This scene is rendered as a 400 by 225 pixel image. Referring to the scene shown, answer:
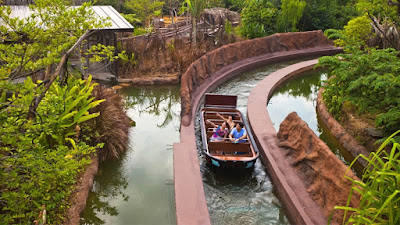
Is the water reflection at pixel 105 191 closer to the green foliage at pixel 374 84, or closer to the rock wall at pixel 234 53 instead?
the rock wall at pixel 234 53

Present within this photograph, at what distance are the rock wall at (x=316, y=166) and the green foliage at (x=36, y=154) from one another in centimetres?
409

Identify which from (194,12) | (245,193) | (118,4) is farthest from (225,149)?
(118,4)

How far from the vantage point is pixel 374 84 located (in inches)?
322

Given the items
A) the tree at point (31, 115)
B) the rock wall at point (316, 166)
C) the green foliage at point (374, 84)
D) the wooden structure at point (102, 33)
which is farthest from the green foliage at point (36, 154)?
the green foliage at point (374, 84)

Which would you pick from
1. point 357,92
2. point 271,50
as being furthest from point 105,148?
point 271,50

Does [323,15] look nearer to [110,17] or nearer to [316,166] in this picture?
[110,17]

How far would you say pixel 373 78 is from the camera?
848 cm

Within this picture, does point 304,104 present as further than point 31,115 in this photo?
Yes

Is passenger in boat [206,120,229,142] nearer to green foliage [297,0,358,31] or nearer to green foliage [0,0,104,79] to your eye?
green foliage [0,0,104,79]

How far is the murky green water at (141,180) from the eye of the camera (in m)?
7.64

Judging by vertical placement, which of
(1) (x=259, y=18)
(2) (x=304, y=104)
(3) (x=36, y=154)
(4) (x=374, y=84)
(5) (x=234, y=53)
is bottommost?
(2) (x=304, y=104)

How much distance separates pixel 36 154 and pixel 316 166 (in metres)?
5.08

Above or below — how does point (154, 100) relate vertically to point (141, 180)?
above

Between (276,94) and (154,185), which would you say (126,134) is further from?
(276,94)
